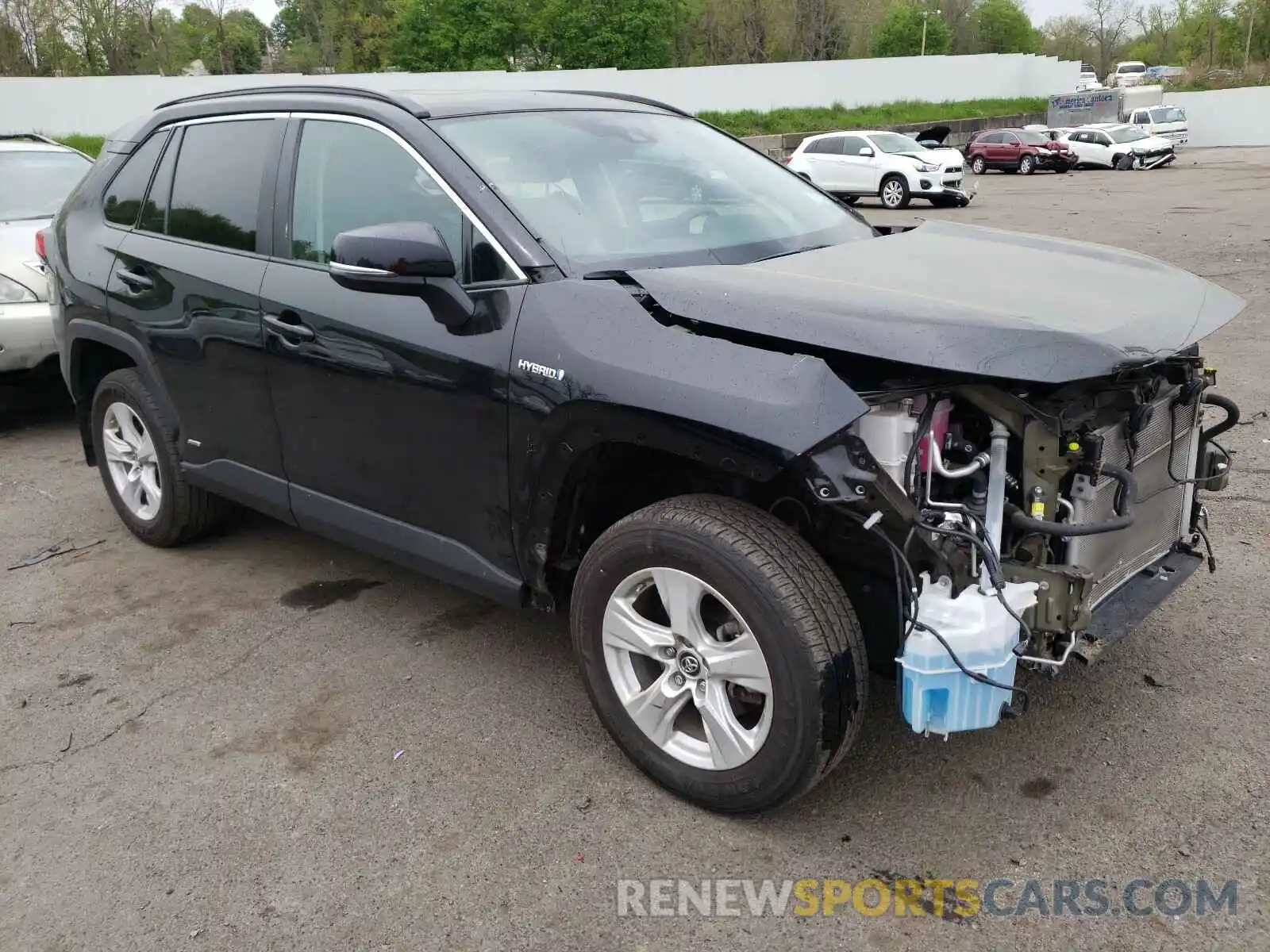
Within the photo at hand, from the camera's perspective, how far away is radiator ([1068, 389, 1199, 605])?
274 cm

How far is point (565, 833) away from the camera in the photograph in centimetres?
281

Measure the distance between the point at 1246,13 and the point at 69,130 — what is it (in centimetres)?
8290

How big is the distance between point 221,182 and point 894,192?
21.7 m

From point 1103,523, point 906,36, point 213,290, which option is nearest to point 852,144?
point 213,290

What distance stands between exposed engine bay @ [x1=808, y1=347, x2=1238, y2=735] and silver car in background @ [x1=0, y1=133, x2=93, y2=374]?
5.38m

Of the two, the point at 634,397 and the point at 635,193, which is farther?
the point at 635,193

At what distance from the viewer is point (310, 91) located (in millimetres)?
3877

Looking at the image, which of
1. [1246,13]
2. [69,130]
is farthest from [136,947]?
[1246,13]

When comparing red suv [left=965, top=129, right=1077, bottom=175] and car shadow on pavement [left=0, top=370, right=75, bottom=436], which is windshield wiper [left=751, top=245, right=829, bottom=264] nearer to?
car shadow on pavement [left=0, top=370, right=75, bottom=436]

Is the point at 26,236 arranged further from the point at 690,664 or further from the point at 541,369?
the point at 690,664

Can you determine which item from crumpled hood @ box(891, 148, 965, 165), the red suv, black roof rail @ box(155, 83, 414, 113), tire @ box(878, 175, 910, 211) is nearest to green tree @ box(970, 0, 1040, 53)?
the red suv

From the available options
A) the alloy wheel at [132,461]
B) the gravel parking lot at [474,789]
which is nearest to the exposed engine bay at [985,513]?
the gravel parking lot at [474,789]

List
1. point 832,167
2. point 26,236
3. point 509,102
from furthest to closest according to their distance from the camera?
point 832,167 → point 26,236 → point 509,102

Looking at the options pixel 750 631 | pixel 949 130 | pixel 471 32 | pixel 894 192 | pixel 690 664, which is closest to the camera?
pixel 750 631
